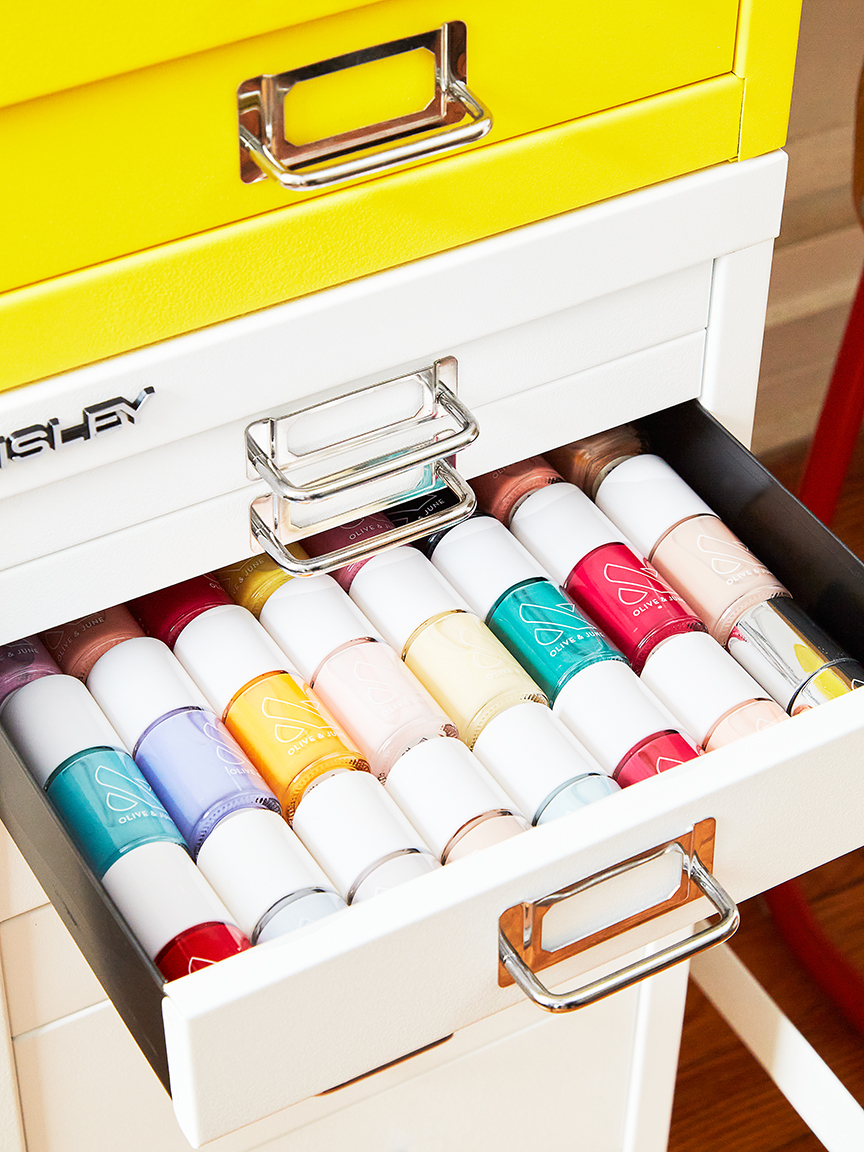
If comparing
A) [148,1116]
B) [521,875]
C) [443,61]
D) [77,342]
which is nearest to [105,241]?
[77,342]

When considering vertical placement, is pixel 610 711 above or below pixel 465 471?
below

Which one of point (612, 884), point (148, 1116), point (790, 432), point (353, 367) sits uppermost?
point (790, 432)

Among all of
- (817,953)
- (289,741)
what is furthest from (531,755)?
(817,953)

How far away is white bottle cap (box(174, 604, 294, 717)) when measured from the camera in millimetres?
663

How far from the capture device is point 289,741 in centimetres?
64

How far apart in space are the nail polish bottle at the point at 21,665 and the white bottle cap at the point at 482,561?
0.20 m

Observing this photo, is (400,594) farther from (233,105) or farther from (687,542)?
(233,105)

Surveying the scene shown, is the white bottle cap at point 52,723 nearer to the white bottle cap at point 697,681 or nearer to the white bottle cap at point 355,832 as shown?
the white bottle cap at point 355,832

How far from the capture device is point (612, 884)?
0.58 m

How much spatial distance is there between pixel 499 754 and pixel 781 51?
331 millimetres

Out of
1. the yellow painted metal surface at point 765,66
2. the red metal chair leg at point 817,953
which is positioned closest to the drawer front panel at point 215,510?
the yellow painted metal surface at point 765,66

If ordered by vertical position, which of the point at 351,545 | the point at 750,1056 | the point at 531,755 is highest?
the point at 351,545

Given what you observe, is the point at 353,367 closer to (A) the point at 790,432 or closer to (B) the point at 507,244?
(B) the point at 507,244

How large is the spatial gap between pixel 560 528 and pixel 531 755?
0.46 feet
